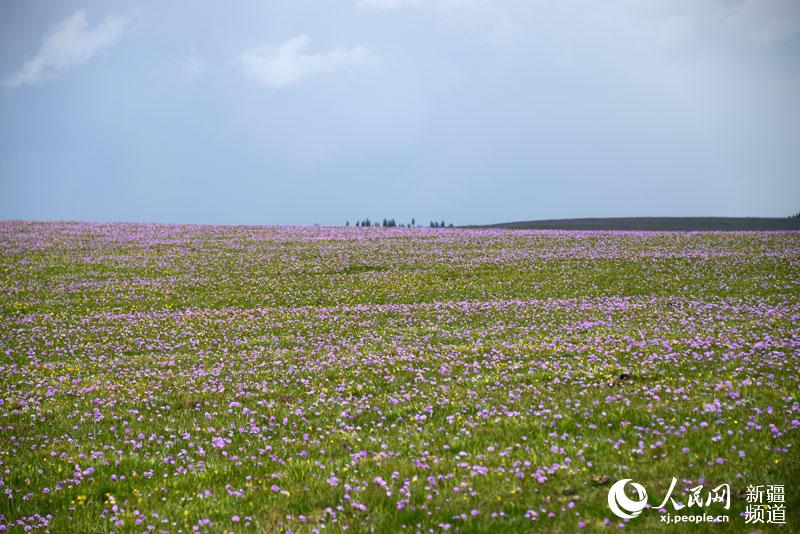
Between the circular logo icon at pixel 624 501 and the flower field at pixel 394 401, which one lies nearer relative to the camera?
the circular logo icon at pixel 624 501

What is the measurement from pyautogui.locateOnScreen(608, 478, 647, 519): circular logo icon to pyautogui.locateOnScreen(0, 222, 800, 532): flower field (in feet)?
0.51

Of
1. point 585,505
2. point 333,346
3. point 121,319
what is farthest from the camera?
point 121,319

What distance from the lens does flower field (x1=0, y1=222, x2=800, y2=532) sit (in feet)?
25.6

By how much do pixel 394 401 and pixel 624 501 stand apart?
576 cm

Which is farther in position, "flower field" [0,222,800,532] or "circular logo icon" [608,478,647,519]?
"flower field" [0,222,800,532]

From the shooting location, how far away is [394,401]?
12.2m

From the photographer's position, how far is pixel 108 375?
16016mm

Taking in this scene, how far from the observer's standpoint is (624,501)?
7438mm

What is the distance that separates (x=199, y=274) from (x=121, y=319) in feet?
37.3

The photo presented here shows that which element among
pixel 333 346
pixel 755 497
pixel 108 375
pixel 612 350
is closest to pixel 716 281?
pixel 612 350

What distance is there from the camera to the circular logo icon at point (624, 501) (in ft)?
23.6

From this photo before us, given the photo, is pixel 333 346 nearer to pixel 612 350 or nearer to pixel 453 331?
pixel 453 331

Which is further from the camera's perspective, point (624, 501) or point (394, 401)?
point (394, 401)

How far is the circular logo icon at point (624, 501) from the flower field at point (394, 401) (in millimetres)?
155
